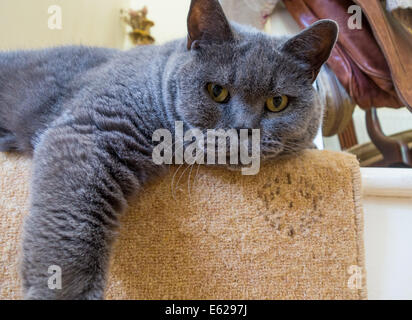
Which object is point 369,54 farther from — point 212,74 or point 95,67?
point 95,67

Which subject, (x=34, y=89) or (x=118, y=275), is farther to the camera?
(x=34, y=89)

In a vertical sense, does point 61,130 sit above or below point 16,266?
above

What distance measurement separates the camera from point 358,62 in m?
1.34

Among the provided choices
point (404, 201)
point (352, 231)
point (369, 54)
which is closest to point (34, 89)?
point (352, 231)

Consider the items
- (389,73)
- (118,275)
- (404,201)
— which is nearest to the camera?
(118,275)

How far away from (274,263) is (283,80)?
42 centimetres

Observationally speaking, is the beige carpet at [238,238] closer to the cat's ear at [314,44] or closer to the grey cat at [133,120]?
the grey cat at [133,120]

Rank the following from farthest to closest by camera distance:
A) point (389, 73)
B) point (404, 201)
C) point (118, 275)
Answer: point (389, 73), point (404, 201), point (118, 275)

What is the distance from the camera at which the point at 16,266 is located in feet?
2.47

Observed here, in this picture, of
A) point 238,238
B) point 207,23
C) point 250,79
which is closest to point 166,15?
point 207,23

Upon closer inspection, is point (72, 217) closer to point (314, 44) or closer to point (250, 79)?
point (250, 79)

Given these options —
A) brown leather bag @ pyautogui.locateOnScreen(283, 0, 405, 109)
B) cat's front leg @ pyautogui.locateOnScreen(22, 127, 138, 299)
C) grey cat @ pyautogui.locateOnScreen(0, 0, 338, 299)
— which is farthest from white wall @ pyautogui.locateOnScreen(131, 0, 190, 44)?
cat's front leg @ pyautogui.locateOnScreen(22, 127, 138, 299)

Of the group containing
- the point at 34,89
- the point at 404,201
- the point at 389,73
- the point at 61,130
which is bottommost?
the point at 404,201

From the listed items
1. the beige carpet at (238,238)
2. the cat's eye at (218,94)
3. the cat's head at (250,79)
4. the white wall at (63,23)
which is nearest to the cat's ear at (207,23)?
the cat's head at (250,79)
